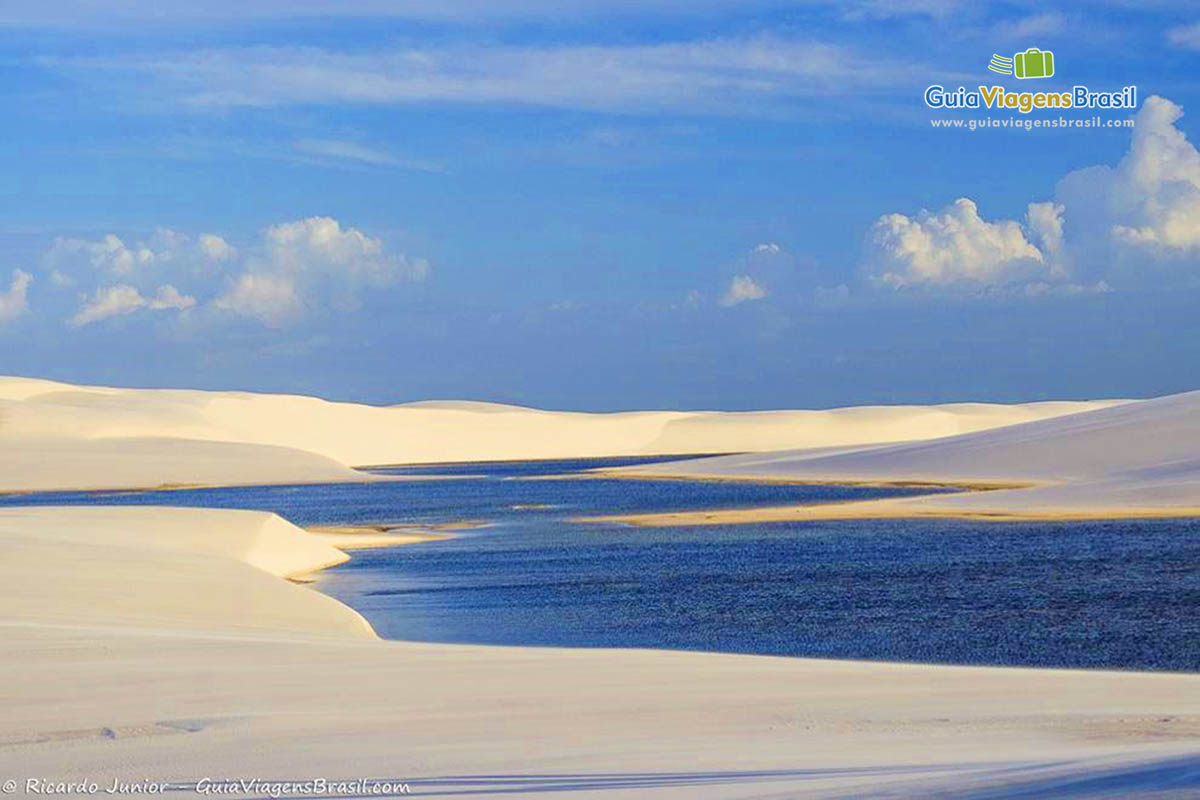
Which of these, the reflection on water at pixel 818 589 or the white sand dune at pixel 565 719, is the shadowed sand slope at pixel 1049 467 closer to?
the reflection on water at pixel 818 589

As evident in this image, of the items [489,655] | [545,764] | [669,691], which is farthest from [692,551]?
[545,764]

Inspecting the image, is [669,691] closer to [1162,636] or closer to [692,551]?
[1162,636]

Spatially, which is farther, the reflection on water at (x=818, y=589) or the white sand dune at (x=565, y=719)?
the reflection on water at (x=818, y=589)

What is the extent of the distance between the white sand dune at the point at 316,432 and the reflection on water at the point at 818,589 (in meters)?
55.2

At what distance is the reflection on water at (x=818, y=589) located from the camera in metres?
19.0

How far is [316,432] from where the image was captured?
136875 millimetres

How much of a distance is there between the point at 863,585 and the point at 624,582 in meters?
4.35

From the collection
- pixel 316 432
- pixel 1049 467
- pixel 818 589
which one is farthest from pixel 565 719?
pixel 316 432

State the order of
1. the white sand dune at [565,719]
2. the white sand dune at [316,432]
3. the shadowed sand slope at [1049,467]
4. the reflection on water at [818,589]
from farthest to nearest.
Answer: the white sand dune at [316,432] → the shadowed sand slope at [1049,467] → the reflection on water at [818,589] → the white sand dune at [565,719]

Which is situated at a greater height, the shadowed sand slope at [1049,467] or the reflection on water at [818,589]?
the shadowed sand slope at [1049,467]

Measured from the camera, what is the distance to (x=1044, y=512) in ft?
141

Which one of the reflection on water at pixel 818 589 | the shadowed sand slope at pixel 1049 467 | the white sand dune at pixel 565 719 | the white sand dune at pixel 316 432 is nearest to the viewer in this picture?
the white sand dune at pixel 565 719

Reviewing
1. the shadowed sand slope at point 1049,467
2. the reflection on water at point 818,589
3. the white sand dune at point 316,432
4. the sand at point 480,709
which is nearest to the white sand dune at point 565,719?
the sand at point 480,709

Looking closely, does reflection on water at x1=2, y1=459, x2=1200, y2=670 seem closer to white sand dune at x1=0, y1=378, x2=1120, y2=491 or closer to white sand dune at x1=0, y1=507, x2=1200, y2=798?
white sand dune at x1=0, y1=507, x2=1200, y2=798
